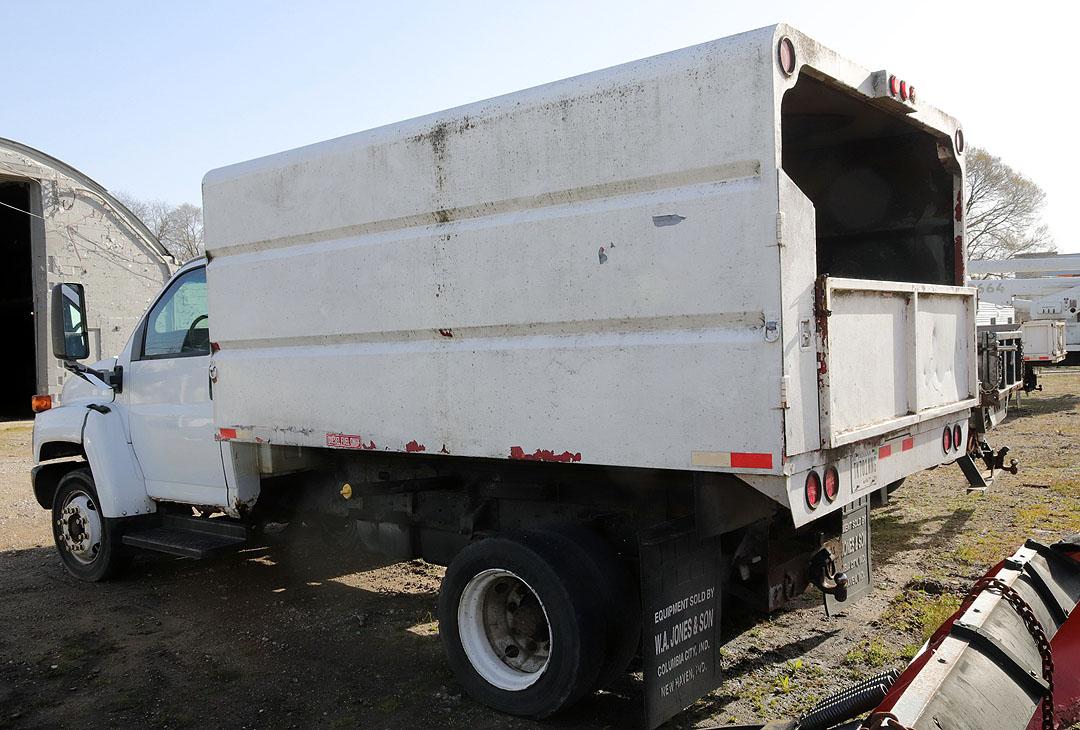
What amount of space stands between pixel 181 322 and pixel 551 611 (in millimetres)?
3554

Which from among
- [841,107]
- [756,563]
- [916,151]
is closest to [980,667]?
[756,563]

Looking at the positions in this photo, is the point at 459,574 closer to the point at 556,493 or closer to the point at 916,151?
the point at 556,493

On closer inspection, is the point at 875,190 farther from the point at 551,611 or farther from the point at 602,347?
the point at 551,611

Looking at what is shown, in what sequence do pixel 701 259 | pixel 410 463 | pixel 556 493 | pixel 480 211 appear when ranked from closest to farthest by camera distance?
pixel 701 259
pixel 480 211
pixel 556 493
pixel 410 463

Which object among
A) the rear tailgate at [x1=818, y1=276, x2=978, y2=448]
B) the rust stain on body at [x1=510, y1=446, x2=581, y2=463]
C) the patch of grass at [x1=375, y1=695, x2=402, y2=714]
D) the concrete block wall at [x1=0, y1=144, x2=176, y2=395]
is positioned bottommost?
the patch of grass at [x1=375, y1=695, x2=402, y2=714]

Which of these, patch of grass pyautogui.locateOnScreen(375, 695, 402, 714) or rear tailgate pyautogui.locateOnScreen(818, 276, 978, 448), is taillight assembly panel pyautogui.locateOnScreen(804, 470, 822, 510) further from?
patch of grass pyautogui.locateOnScreen(375, 695, 402, 714)

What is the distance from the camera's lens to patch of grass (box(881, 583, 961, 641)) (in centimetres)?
475

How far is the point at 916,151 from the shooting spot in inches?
197

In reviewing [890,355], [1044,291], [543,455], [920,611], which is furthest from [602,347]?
[1044,291]

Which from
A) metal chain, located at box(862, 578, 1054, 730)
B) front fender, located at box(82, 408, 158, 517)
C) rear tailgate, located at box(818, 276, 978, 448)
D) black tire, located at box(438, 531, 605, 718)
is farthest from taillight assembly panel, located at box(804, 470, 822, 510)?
front fender, located at box(82, 408, 158, 517)

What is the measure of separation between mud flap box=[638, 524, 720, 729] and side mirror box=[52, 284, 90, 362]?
4.34 meters

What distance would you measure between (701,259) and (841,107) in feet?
5.94

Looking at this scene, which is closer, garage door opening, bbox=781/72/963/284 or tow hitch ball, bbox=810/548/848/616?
tow hitch ball, bbox=810/548/848/616

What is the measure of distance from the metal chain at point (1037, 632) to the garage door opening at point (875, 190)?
7.74 ft
